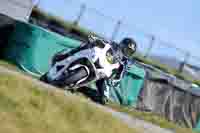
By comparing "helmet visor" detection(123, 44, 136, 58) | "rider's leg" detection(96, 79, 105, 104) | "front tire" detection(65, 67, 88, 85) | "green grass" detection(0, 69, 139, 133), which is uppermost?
"green grass" detection(0, 69, 139, 133)

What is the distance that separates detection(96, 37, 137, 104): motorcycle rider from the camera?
1284 cm

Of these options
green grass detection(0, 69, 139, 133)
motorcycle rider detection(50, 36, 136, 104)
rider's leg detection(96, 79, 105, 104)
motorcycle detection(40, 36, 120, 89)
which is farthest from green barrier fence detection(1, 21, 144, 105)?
green grass detection(0, 69, 139, 133)

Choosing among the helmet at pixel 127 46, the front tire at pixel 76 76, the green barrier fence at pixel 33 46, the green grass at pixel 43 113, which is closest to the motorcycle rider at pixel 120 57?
the helmet at pixel 127 46

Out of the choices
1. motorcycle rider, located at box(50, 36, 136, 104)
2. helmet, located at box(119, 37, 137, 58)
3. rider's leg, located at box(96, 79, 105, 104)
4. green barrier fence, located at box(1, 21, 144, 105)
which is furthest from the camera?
green barrier fence, located at box(1, 21, 144, 105)

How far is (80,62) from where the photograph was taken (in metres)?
12.3

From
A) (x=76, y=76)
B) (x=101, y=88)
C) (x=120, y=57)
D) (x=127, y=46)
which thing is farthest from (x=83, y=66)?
(x=127, y=46)

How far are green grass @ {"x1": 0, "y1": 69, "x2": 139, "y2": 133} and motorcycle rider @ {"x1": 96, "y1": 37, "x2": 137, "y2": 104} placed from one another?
3576 millimetres

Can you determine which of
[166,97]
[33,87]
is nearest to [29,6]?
[166,97]

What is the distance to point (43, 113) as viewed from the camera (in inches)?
305

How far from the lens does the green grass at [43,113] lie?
7.08 m

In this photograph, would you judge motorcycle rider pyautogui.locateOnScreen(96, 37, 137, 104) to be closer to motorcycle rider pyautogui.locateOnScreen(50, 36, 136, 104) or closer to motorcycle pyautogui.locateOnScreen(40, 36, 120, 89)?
motorcycle rider pyautogui.locateOnScreen(50, 36, 136, 104)

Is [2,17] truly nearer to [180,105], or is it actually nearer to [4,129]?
[180,105]

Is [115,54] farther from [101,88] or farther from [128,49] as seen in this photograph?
[101,88]

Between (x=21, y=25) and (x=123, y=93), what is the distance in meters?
3.49
